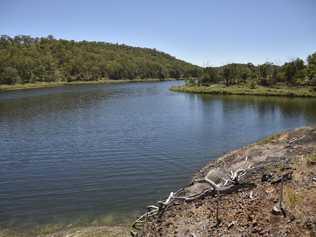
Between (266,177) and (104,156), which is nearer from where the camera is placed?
(266,177)

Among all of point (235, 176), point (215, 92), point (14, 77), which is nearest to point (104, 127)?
point (235, 176)

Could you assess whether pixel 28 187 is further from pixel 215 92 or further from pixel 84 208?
pixel 215 92

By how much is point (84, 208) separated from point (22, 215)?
3.38 metres

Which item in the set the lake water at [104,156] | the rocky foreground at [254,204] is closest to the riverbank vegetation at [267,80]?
the lake water at [104,156]

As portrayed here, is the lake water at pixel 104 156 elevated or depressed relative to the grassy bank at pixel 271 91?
depressed

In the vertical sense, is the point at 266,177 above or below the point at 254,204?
above

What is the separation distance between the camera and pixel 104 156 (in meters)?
29.6

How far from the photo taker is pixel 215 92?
341 feet

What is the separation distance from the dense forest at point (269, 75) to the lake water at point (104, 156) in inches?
1961

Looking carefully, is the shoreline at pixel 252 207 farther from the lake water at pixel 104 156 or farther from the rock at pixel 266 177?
the lake water at pixel 104 156

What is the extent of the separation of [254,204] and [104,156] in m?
20.5

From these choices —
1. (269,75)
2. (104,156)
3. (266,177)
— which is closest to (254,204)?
(266,177)

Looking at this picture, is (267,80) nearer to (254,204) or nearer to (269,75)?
(269,75)

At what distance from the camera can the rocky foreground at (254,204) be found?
31.5 feet
